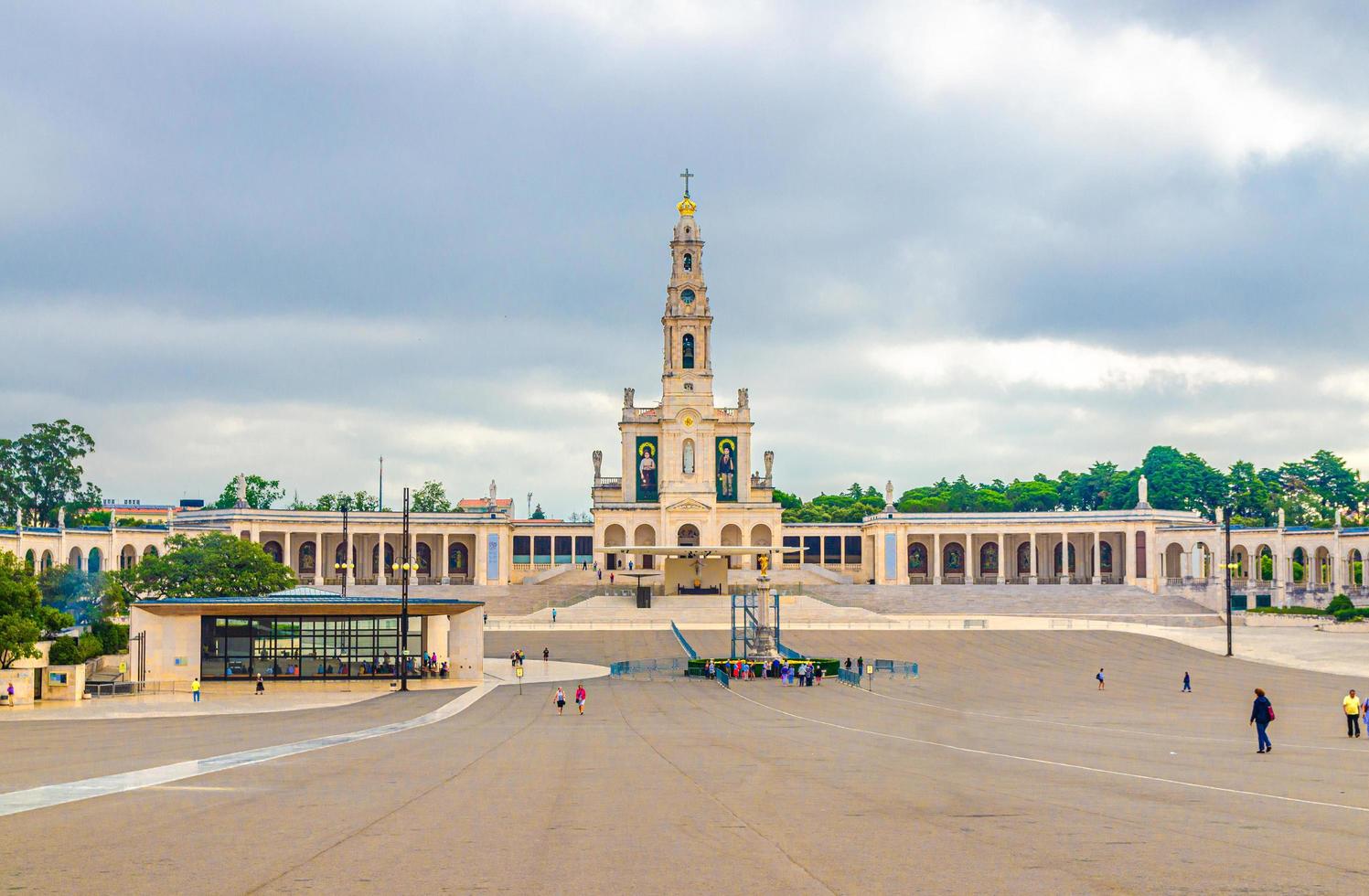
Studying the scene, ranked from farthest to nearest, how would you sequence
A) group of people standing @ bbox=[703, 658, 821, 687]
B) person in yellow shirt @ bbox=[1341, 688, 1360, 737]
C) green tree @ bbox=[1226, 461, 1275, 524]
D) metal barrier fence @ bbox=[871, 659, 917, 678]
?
green tree @ bbox=[1226, 461, 1275, 524] < metal barrier fence @ bbox=[871, 659, 917, 678] < group of people standing @ bbox=[703, 658, 821, 687] < person in yellow shirt @ bbox=[1341, 688, 1360, 737]

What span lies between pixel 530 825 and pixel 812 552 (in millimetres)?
116540

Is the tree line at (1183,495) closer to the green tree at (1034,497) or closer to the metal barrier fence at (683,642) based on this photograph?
the green tree at (1034,497)

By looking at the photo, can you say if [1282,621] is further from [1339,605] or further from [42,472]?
[42,472]

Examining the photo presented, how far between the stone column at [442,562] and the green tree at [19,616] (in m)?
63.4

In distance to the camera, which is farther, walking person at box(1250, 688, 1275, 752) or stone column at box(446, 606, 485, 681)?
stone column at box(446, 606, 485, 681)

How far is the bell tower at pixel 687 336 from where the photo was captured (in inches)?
4953

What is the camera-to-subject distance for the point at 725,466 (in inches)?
4931

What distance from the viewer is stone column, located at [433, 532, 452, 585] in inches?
4700

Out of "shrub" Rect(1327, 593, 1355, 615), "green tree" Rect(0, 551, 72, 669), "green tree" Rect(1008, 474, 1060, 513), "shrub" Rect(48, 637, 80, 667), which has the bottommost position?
"shrub" Rect(1327, 593, 1355, 615)

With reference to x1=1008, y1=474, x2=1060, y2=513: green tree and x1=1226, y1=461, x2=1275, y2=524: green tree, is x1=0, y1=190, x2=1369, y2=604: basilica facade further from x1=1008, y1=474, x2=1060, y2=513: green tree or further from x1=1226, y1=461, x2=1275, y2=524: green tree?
x1=1008, y1=474, x2=1060, y2=513: green tree

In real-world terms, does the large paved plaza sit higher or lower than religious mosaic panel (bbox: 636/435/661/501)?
lower

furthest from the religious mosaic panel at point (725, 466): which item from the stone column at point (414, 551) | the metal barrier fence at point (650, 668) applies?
the metal barrier fence at point (650, 668)

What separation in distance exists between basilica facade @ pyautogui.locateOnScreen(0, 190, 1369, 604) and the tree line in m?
15.9

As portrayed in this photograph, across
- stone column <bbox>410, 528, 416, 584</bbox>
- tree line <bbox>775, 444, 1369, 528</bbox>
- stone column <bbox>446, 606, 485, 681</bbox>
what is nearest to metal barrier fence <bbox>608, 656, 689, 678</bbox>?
stone column <bbox>446, 606, 485, 681</bbox>
